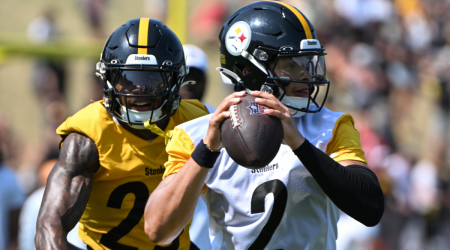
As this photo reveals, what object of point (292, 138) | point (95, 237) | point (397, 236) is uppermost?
point (292, 138)

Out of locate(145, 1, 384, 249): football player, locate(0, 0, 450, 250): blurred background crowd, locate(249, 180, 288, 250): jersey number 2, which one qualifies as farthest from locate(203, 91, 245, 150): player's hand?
locate(0, 0, 450, 250): blurred background crowd

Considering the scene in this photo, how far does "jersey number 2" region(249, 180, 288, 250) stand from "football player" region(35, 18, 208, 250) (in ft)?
2.39

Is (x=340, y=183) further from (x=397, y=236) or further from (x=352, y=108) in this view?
(x=352, y=108)

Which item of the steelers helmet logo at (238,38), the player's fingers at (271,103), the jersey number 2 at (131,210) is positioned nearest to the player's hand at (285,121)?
the player's fingers at (271,103)

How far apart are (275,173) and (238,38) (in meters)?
0.68

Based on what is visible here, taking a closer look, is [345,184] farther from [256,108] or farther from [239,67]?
[239,67]

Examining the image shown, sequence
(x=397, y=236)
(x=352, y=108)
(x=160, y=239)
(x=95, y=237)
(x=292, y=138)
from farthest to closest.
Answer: (x=352, y=108)
(x=397, y=236)
(x=95, y=237)
(x=160, y=239)
(x=292, y=138)

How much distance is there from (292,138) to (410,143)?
1129cm

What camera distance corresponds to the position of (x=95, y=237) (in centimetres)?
345

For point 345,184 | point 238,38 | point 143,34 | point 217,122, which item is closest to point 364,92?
point 143,34

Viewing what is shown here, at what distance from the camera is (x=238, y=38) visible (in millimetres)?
2895

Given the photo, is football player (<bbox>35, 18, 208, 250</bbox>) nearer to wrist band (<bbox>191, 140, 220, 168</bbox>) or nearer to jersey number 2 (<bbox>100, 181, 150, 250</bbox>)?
jersey number 2 (<bbox>100, 181, 150, 250</bbox>)

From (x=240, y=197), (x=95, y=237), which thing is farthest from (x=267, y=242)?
(x=95, y=237)

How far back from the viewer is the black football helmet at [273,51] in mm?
2768
